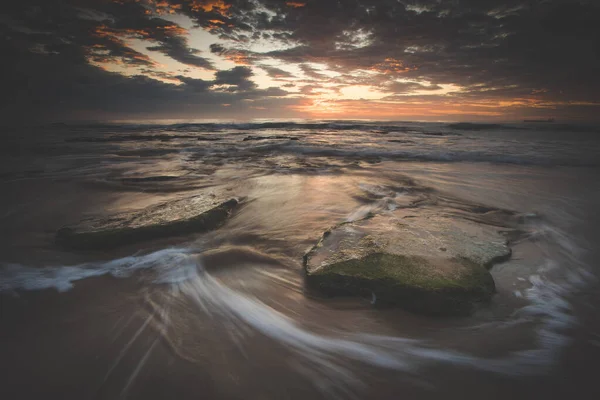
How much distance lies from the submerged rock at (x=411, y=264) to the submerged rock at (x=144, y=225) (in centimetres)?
182

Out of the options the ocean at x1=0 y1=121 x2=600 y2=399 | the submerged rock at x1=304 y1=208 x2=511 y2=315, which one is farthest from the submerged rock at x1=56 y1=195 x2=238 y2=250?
the submerged rock at x1=304 y1=208 x2=511 y2=315

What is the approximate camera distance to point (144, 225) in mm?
3465

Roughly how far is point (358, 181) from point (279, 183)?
2.14m

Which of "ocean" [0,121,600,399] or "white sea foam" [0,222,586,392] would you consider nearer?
"ocean" [0,121,600,399]

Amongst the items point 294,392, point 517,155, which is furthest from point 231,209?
point 517,155

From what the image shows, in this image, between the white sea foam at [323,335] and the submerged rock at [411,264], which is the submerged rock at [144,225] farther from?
the submerged rock at [411,264]

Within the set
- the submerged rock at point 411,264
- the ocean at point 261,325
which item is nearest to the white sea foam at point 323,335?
the ocean at point 261,325

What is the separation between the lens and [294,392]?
1541 millimetres

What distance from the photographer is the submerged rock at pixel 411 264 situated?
7.00 feet

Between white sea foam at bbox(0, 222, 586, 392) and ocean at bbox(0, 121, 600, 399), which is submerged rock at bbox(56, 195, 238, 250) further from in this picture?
white sea foam at bbox(0, 222, 586, 392)

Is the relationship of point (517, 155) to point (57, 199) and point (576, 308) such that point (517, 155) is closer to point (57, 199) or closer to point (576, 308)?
point (576, 308)

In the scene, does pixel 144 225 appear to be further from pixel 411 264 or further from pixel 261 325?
pixel 411 264

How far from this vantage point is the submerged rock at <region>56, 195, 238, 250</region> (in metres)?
3.21

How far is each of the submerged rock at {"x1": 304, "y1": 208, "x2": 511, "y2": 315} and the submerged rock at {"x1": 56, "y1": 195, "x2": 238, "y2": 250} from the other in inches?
71.8
